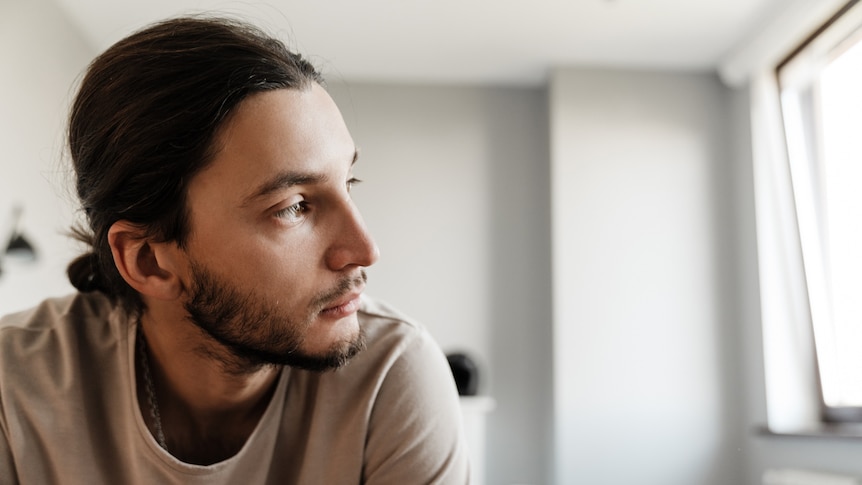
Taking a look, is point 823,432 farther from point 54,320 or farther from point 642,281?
point 54,320

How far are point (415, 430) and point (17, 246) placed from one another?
7.01 feet

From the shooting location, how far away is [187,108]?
93 cm

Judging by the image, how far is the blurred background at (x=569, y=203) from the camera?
3.28 meters

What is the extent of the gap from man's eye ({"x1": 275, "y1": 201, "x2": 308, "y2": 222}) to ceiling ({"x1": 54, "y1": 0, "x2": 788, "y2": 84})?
212cm

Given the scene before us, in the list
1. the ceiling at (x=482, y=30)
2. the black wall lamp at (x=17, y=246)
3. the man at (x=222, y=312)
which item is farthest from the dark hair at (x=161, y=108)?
the ceiling at (x=482, y=30)

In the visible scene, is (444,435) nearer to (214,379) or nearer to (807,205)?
(214,379)

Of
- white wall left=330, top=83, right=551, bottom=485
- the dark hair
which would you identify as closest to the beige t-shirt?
the dark hair

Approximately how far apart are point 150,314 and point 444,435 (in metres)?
0.43

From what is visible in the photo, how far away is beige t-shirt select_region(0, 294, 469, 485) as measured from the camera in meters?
0.93

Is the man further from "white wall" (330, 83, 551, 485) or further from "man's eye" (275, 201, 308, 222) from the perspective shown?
"white wall" (330, 83, 551, 485)

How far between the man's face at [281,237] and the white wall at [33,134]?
1.74 meters

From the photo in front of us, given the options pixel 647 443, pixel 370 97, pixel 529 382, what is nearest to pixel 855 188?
pixel 647 443

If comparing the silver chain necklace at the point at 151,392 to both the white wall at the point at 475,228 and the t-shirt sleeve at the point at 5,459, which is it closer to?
the t-shirt sleeve at the point at 5,459

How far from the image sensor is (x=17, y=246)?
8.51 ft
